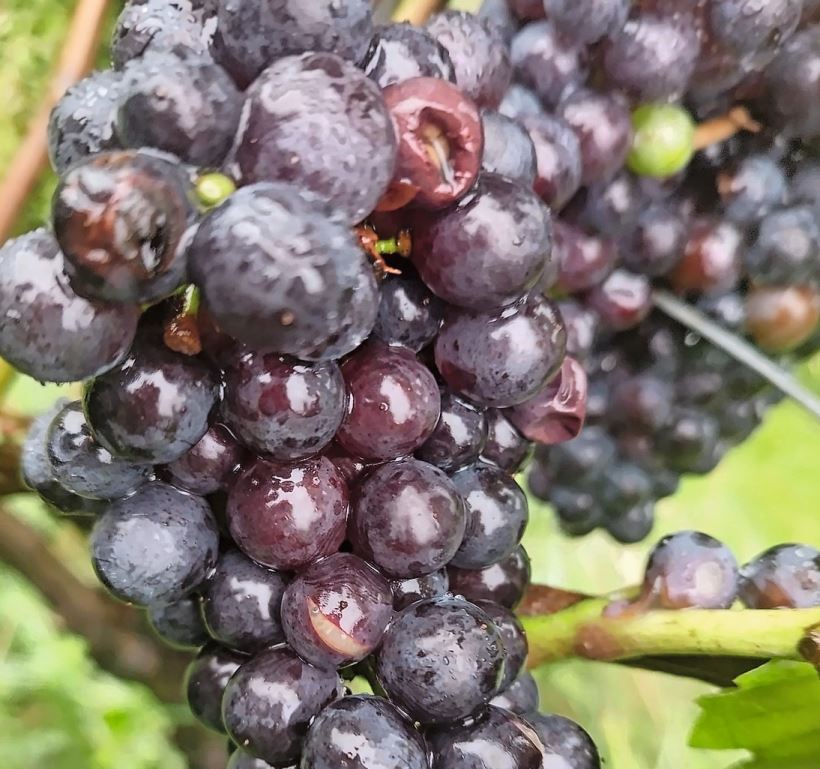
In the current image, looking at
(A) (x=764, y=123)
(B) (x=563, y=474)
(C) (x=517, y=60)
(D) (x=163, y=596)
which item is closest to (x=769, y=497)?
(B) (x=563, y=474)

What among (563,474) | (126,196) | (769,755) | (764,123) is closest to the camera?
(126,196)

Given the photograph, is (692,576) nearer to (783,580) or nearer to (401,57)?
(783,580)

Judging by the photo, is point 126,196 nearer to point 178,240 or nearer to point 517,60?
point 178,240

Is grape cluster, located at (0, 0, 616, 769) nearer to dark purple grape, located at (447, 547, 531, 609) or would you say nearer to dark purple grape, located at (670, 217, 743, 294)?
dark purple grape, located at (447, 547, 531, 609)

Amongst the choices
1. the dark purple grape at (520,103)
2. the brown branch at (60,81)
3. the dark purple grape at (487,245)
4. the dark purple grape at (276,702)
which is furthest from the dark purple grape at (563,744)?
the brown branch at (60,81)

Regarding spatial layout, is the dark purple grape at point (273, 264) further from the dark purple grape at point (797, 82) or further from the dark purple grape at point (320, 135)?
the dark purple grape at point (797, 82)

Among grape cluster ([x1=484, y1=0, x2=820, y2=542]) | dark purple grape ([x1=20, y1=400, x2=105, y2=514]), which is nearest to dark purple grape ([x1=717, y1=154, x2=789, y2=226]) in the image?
grape cluster ([x1=484, y1=0, x2=820, y2=542])

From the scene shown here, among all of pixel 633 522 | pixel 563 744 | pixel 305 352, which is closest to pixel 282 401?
pixel 305 352
